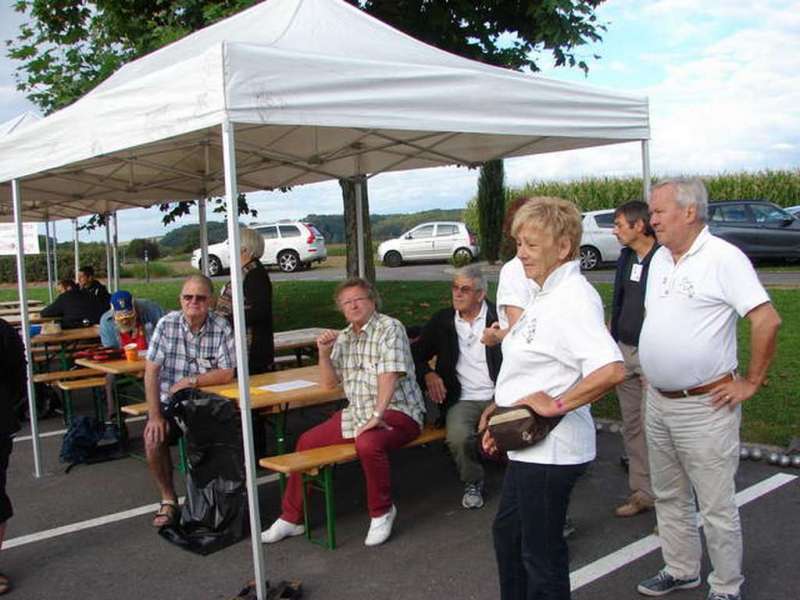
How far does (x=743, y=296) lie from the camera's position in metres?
2.90

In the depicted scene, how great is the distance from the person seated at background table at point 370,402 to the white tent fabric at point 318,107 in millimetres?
1045

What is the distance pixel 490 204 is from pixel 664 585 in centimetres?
2018

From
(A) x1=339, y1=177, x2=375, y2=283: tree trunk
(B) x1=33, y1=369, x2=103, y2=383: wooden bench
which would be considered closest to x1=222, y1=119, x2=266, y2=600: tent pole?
(B) x1=33, y1=369, x2=103, y2=383: wooden bench

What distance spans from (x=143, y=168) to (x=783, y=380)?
20.3 feet

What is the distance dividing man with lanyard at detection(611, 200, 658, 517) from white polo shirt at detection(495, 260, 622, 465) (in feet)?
5.74

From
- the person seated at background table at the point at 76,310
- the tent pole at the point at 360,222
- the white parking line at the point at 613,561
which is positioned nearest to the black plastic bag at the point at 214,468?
the white parking line at the point at 613,561

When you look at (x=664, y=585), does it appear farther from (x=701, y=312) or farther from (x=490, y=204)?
(x=490, y=204)

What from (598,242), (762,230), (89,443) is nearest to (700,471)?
(89,443)

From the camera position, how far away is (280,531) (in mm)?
4168

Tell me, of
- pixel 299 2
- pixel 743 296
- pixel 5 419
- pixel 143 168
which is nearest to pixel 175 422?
pixel 5 419

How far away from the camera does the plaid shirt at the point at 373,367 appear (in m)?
4.19

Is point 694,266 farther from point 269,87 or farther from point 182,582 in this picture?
point 182,582

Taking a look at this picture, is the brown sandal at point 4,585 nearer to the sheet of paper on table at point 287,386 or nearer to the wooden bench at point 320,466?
the wooden bench at point 320,466

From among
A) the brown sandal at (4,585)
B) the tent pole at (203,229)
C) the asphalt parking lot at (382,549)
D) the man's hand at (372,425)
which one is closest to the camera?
the asphalt parking lot at (382,549)
